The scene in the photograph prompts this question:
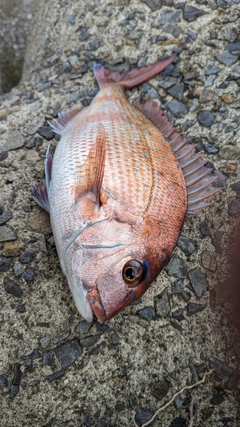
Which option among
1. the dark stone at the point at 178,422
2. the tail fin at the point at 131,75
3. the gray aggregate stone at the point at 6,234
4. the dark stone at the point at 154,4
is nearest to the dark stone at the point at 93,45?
the tail fin at the point at 131,75

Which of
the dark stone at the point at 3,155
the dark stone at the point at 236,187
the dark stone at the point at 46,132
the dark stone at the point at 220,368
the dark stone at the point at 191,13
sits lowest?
the dark stone at the point at 220,368

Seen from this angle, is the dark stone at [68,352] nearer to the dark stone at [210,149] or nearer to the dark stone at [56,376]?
the dark stone at [56,376]

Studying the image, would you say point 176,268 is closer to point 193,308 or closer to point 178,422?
point 193,308

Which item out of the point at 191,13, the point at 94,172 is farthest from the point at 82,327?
the point at 191,13

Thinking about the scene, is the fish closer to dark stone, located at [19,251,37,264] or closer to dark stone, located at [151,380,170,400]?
dark stone, located at [19,251,37,264]

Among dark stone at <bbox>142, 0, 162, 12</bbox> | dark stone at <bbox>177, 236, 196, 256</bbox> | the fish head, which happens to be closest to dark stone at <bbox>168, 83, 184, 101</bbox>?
dark stone at <bbox>142, 0, 162, 12</bbox>

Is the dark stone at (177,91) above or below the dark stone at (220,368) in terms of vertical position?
above

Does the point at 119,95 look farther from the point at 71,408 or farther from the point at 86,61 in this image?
the point at 71,408
